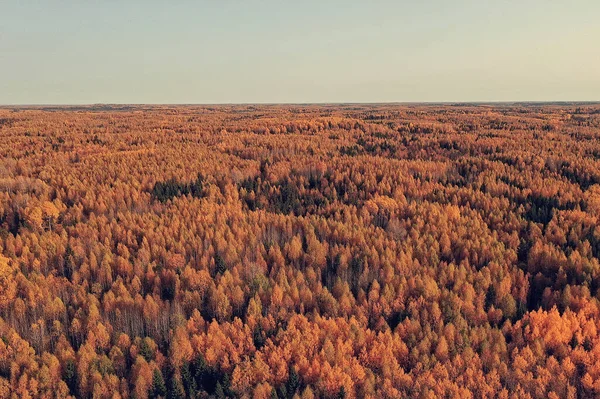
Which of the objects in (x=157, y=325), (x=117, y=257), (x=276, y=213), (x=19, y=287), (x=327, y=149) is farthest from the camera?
(x=327, y=149)

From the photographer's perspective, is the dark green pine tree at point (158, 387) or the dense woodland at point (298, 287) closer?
the dark green pine tree at point (158, 387)

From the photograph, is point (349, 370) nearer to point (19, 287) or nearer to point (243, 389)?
point (243, 389)

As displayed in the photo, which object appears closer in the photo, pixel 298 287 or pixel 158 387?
pixel 158 387

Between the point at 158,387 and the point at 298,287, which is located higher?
the point at 298,287

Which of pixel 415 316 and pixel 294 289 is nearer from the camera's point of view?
pixel 415 316

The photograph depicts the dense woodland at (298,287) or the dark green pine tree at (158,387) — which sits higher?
the dense woodland at (298,287)

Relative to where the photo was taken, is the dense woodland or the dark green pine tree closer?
the dark green pine tree

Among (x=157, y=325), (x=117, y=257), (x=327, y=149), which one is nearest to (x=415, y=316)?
(x=157, y=325)

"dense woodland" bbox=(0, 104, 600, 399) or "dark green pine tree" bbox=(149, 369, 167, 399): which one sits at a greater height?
"dense woodland" bbox=(0, 104, 600, 399)
